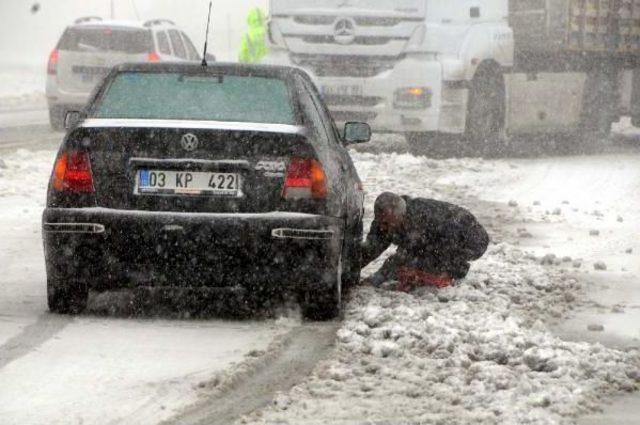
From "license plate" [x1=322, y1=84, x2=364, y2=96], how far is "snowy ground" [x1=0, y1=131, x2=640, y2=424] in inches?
282

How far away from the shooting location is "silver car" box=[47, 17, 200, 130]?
22812mm

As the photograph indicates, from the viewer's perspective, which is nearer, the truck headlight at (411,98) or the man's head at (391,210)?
the man's head at (391,210)

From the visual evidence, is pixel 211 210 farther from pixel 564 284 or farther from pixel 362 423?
pixel 564 284

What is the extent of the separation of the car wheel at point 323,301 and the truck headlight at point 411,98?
1047 cm

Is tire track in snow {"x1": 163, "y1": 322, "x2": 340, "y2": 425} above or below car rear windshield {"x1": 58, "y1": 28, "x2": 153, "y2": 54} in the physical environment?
below

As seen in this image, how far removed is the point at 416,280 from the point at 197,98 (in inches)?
71.1

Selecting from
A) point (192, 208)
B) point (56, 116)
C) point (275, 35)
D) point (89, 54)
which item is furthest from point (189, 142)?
point (56, 116)

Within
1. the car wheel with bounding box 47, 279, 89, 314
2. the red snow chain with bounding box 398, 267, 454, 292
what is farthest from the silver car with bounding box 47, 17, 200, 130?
the car wheel with bounding box 47, 279, 89, 314

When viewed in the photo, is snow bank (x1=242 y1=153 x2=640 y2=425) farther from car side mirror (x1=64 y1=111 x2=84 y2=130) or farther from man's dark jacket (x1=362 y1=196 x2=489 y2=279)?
car side mirror (x1=64 y1=111 x2=84 y2=130)

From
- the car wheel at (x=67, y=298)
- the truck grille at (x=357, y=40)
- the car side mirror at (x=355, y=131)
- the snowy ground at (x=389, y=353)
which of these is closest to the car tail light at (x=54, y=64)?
the truck grille at (x=357, y=40)

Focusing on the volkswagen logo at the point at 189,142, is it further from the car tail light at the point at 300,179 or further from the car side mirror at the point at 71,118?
the car side mirror at the point at 71,118

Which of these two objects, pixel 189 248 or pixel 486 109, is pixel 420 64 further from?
pixel 189 248

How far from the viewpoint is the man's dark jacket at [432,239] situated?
31.4 feet

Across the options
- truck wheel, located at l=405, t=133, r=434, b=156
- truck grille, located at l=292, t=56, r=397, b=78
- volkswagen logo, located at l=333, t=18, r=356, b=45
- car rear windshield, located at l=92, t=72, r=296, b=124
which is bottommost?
truck wheel, located at l=405, t=133, r=434, b=156
